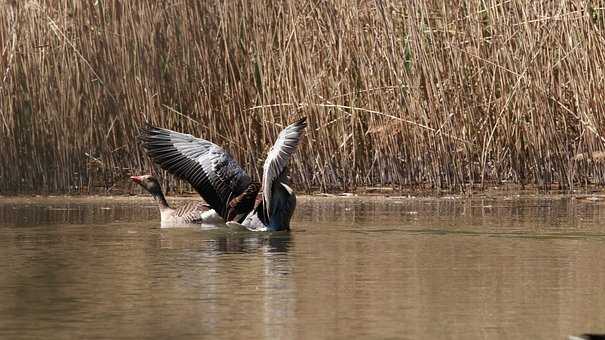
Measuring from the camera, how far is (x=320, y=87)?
1362 centimetres

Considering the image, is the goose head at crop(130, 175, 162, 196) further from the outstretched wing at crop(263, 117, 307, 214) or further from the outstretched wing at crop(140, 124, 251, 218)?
the outstretched wing at crop(263, 117, 307, 214)

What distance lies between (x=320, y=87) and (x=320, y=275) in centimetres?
621

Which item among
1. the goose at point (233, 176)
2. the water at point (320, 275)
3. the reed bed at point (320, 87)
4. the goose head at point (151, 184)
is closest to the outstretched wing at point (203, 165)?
the goose at point (233, 176)

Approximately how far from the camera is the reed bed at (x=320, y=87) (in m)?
13.3

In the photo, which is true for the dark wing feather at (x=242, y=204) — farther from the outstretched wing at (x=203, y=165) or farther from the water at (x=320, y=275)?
Result: the water at (x=320, y=275)

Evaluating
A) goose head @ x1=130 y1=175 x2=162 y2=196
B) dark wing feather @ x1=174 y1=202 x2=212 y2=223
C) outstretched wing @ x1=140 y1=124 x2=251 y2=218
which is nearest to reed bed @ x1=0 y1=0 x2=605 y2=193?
goose head @ x1=130 y1=175 x2=162 y2=196

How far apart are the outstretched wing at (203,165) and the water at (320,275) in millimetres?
517

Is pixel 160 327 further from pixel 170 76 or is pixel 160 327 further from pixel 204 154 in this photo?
pixel 170 76

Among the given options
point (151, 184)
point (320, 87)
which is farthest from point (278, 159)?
point (320, 87)

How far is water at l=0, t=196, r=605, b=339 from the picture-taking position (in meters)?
5.82

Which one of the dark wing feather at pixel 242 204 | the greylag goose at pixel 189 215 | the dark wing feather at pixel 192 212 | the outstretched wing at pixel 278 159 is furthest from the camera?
the dark wing feather at pixel 192 212

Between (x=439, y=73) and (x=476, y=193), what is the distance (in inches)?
47.4

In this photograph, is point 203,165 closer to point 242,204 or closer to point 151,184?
point 242,204

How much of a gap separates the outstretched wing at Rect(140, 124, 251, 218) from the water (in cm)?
52
